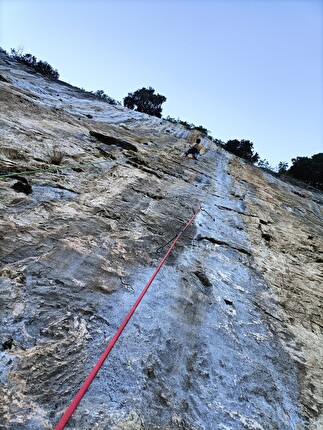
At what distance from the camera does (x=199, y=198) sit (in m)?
6.44

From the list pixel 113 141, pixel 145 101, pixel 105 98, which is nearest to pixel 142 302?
pixel 113 141

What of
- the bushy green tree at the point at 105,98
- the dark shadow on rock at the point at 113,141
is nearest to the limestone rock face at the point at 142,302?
the dark shadow on rock at the point at 113,141

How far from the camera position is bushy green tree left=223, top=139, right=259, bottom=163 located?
22.9m

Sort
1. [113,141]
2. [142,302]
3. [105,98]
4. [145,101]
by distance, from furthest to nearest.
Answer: [145,101] → [105,98] → [113,141] → [142,302]

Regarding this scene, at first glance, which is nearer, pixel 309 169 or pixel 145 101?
pixel 309 169

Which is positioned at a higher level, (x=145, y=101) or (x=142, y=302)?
(x=145, y=101)

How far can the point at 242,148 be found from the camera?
23.5 metres

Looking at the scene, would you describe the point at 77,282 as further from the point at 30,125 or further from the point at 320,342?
the point at 30,125

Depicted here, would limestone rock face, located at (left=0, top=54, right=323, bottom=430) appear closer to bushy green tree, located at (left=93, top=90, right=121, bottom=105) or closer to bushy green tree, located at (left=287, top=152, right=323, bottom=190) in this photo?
bushy green tree, located at (left=93, top=90, right=121, bottom=105)

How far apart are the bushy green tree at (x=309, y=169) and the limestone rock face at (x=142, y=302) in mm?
17755

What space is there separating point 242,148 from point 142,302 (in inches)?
884

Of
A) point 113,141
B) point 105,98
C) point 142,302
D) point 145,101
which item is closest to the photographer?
point 142,302

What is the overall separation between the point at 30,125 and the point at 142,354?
192 inches

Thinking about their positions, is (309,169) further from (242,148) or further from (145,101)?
(145,101)
